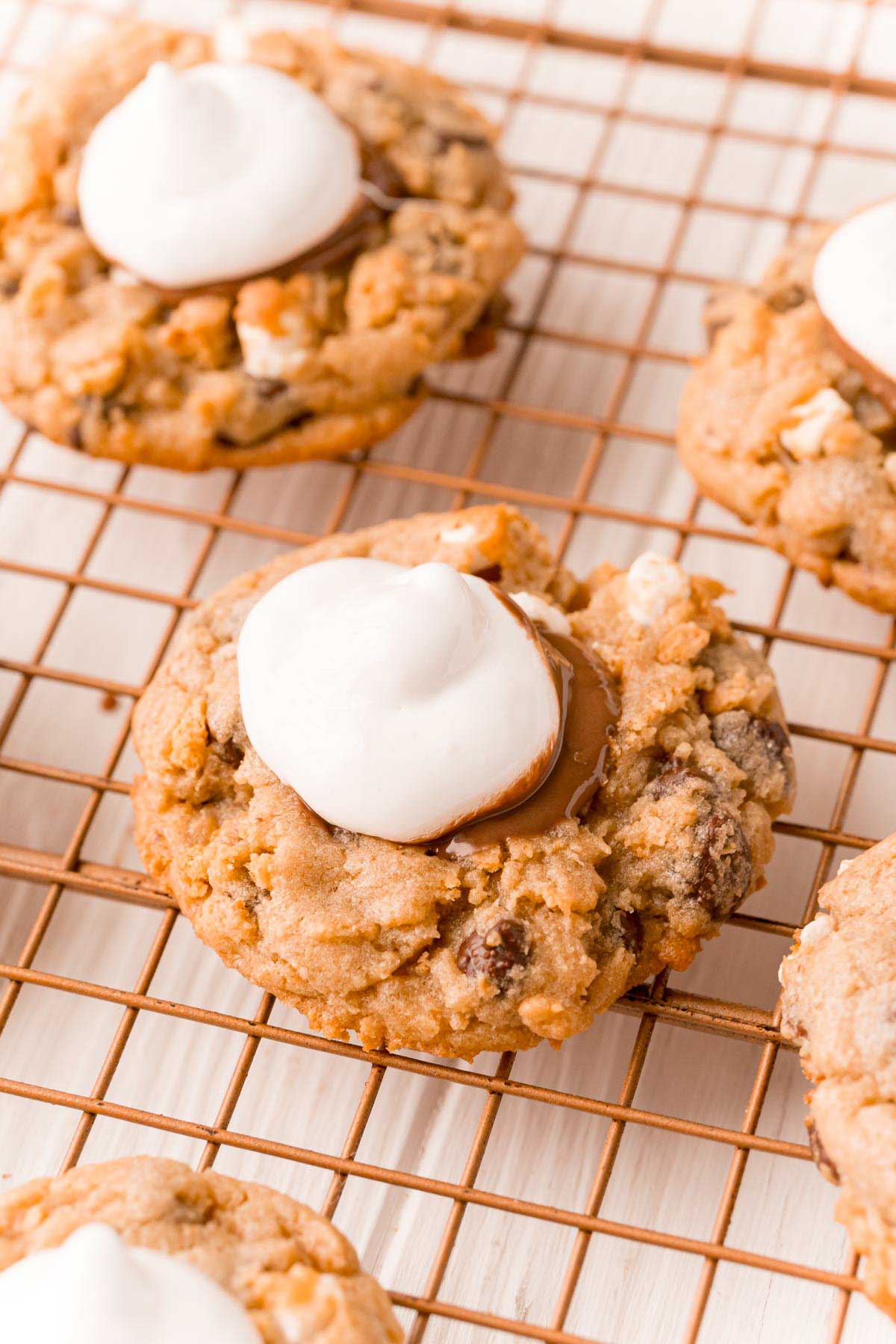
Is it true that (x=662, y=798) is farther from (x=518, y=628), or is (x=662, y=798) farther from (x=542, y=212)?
(x=542, y=212)

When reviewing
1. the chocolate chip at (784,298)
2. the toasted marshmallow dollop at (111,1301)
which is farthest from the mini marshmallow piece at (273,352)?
the toasted marshmallow dollop at (111,1301)

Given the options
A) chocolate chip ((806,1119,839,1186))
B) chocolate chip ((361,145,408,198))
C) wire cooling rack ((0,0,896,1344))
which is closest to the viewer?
chocolate chip ((806,1119,839,1186))

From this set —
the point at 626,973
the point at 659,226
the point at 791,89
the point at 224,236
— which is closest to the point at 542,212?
the point at 659,226

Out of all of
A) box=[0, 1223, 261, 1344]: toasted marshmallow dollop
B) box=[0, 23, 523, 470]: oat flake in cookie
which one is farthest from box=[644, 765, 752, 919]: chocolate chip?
box=[0, 23, 523, 470]: oat flake in cookie

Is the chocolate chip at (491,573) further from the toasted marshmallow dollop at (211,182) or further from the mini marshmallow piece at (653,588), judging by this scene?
the toasted marshmallow dollop at (211,182)

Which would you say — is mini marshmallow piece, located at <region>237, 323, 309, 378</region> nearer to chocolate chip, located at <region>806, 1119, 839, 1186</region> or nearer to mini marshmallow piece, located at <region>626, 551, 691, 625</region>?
mini marshmallow piece, located at <region>626, 551, 691, 625</region>

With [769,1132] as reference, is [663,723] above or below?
above
